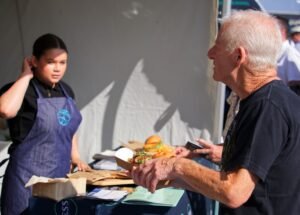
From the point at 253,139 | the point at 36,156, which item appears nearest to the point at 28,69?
the point at 36,156

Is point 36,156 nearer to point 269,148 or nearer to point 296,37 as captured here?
point 269,148

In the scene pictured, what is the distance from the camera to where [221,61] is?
1.47 meters

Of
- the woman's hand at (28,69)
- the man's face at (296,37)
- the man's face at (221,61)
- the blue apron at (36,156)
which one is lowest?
the blue apron at (36,156)

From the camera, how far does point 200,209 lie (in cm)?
218

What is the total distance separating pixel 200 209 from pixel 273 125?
95 cm

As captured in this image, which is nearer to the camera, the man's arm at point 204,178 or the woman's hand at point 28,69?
the man's arm at point 204,178

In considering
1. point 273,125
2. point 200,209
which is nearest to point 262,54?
point 273,125

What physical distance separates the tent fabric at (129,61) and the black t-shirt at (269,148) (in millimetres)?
2187

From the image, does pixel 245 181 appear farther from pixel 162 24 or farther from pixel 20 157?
pixel 162 24

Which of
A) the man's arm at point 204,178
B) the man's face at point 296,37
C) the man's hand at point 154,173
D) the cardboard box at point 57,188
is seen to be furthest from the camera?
the man's face at point 296,37

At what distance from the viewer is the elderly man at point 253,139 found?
52.2 inches

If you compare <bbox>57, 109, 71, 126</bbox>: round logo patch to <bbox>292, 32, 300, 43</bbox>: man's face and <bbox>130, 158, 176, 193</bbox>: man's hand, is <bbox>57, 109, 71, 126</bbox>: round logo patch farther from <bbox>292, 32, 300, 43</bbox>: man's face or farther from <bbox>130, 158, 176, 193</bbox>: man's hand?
<bbox>292, 32, 300, 43</bbox>: man's face

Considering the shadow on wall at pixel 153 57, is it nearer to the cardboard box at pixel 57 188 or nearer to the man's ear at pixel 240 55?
the cardboard box at pixel 57 188

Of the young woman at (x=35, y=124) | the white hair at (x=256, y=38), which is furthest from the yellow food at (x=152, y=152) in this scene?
the white hair at (x=256, y=38)
